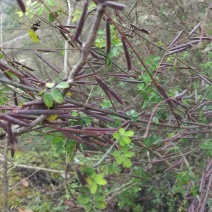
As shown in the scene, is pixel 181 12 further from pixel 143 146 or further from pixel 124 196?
pixel 143 146

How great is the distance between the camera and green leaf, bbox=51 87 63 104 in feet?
2.37

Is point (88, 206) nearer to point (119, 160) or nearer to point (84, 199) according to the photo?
point (84, 199)

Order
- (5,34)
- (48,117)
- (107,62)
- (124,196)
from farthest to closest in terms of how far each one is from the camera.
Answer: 1. (5,34)
2. (124,196)
3. (107,62)
4. (48,117)

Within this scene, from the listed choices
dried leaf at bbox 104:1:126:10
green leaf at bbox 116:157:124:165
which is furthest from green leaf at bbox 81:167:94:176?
dried leaf at bbox 104:1:126:10

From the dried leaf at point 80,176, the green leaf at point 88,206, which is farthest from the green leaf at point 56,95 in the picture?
the green leaf at point 88,206

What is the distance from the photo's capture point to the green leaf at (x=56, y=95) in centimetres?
72

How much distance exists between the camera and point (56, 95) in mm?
729

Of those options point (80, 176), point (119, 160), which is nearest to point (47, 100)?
point (80, 176)

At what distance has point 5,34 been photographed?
486cm

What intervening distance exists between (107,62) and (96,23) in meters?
0.67

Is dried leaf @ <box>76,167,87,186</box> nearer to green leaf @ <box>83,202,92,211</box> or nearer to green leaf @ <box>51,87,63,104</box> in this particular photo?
green leaf @ <box>83,202,92,211</box>

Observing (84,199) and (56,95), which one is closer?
(56,95)

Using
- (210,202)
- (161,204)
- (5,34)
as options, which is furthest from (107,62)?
(5,34)

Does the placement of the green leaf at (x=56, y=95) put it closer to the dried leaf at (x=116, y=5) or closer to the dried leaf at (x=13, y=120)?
the dried leaf at (x=13, y=120)
